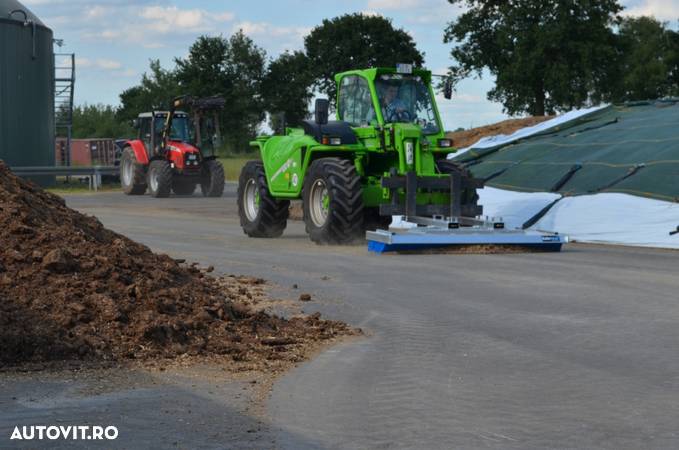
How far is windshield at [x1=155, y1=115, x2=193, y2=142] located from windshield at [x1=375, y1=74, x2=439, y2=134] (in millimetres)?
17256

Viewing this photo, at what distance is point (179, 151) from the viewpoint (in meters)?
35.3

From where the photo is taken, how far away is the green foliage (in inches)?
4125

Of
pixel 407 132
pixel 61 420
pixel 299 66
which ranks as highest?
pixel 299 66

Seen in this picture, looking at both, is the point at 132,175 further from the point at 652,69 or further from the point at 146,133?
the point at 652,69

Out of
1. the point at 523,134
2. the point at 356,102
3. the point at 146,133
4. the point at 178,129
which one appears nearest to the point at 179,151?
the point at 178,129

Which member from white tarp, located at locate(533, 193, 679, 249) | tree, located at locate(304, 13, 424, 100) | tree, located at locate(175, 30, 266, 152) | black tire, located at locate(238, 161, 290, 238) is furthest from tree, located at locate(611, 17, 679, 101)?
black tire, located at locate(238, 161, 290, 238)

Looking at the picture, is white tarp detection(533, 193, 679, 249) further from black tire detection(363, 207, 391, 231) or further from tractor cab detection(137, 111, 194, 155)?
tractor cab detection(137, 111, 194, 155)

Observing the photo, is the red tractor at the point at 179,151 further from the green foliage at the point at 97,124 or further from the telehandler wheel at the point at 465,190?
the green foliage at the point at 97,124

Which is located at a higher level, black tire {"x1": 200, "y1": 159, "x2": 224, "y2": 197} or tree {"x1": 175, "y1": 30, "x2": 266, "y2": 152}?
tree {"x1": 175, "y1": 30, "x2": 266, "y2": 152}

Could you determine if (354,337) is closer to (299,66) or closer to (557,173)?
(557,173)

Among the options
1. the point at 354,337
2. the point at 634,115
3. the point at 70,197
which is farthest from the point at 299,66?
the point at 354,337

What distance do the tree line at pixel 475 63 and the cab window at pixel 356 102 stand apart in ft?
4.96

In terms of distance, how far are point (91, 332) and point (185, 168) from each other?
2637 cm

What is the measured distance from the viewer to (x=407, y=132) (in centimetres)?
1867
